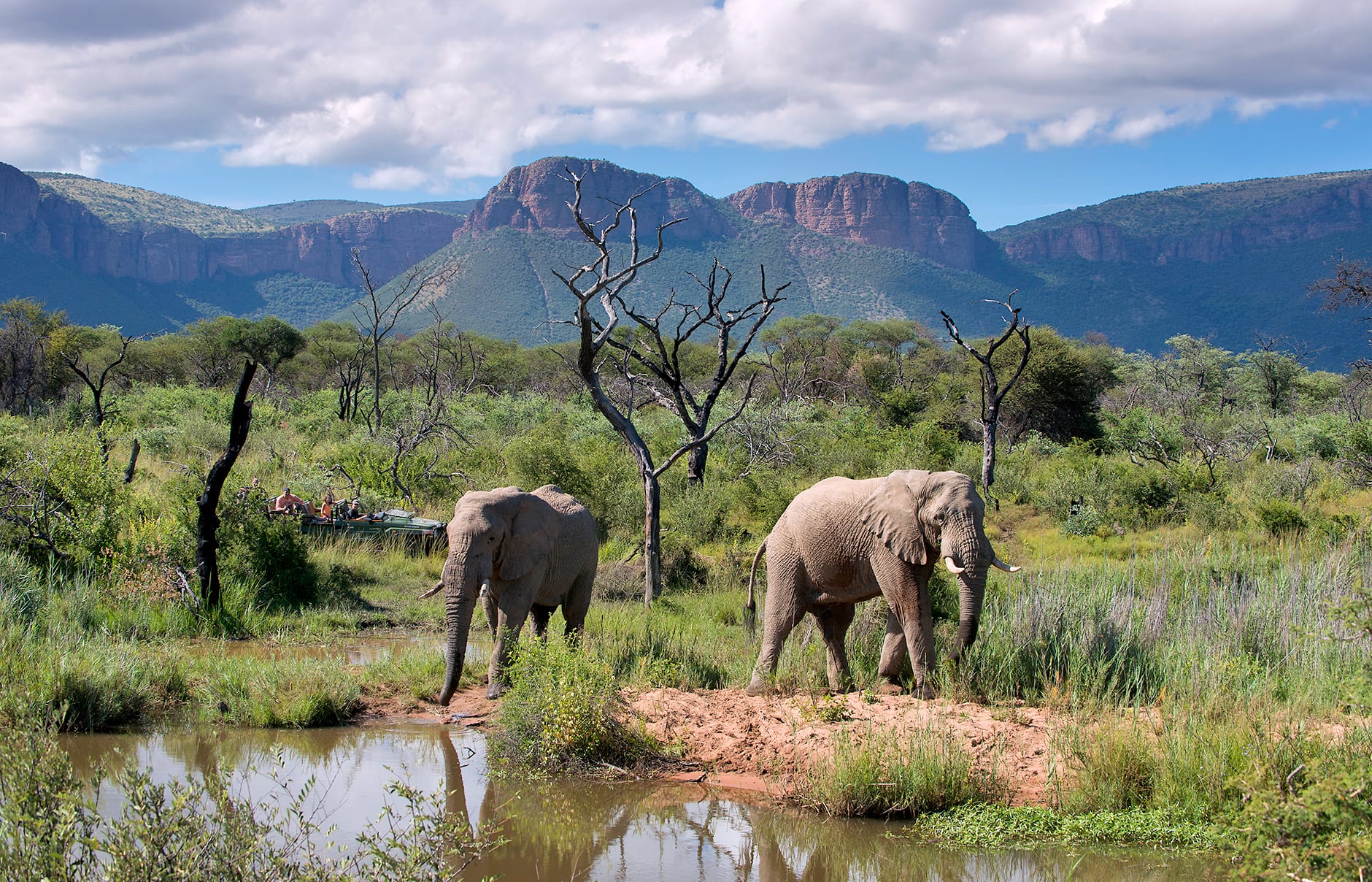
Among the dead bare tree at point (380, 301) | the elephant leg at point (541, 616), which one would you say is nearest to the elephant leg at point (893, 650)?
the elephant leg at point (541, 616)

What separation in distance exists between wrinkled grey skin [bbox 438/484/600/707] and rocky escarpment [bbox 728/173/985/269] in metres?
135

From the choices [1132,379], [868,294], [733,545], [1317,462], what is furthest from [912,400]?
[868,294]

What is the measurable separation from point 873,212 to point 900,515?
468ft

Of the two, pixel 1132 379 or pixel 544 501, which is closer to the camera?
pixel 544 501

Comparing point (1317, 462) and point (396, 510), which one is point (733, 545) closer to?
point (396, 510)

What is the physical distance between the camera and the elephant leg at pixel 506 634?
9.95 m

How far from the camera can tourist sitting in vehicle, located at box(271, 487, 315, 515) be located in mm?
14898

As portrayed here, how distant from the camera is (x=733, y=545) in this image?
1652 cm

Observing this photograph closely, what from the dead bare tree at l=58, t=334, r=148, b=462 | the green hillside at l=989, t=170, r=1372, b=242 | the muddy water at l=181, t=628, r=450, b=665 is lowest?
the muddy water at l=181, t=628, r=450, b=665

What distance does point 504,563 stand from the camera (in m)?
10.1

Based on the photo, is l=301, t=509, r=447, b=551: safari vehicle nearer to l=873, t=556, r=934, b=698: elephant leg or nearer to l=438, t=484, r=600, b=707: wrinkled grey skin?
l=438, t=484, r=600, b=707: wrinkled grey skin

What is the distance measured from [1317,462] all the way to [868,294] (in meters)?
91.5

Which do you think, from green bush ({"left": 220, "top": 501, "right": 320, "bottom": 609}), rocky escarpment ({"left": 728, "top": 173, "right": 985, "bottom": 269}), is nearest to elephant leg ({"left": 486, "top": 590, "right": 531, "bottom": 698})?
green bush ({"left": 220, "top": 501, "right": 320, "bottom": 609})

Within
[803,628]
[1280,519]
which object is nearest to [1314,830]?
[803,628]
